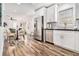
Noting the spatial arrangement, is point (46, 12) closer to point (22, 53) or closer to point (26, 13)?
point (26, 13)

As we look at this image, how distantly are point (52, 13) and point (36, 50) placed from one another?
0.62 metres

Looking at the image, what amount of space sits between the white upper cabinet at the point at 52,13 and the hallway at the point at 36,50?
15.5 inches

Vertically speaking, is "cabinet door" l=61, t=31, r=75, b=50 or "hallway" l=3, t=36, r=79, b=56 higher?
"cabinet door" l=61, t=31, r=75, b=50

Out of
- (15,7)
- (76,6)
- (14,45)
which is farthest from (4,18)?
(76,6)

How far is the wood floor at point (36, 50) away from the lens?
2.01 meters

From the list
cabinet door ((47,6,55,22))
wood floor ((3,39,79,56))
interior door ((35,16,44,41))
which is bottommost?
wood floor ((3,39,79,56))

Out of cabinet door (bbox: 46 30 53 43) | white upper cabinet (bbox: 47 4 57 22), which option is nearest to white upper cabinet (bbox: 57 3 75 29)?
white upper cabinet (bbox: 47 4 57 22)

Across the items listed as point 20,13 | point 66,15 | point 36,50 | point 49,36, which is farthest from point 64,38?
point 20,13

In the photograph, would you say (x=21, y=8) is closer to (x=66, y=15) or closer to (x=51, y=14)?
(x=51, y=14)

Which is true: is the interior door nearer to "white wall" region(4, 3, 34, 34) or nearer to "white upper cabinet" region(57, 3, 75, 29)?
"white wall" region(4, 3, 34, 34)

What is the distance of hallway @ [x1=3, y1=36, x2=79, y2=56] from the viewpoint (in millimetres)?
2008

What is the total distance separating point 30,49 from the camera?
2041mm

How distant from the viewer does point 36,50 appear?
2.03 meters

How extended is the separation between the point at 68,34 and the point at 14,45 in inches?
33.1
